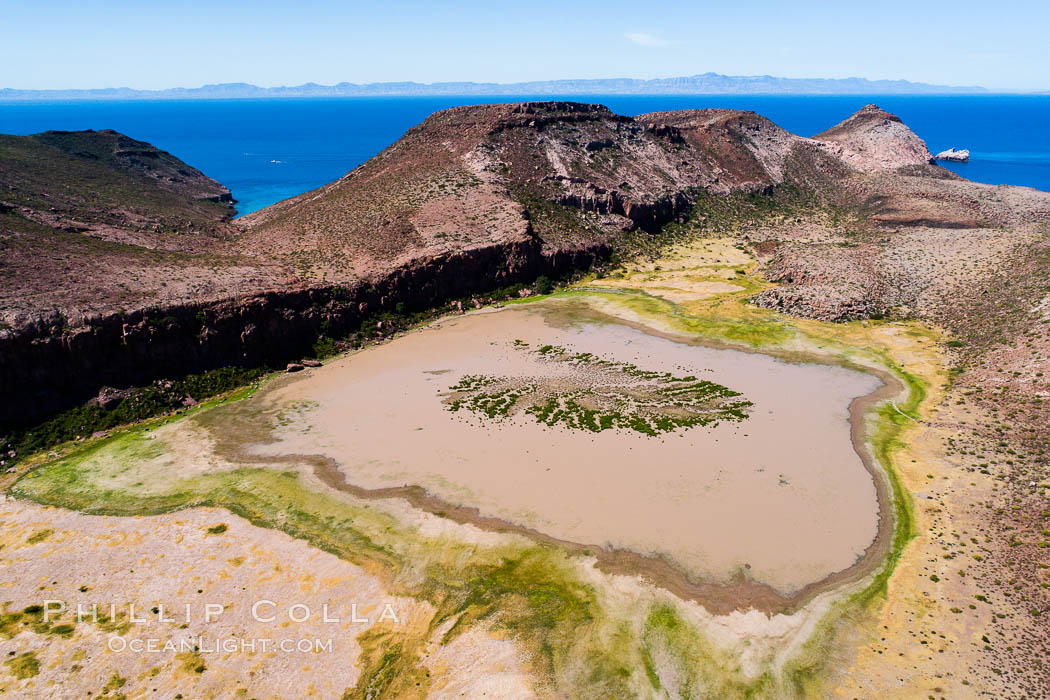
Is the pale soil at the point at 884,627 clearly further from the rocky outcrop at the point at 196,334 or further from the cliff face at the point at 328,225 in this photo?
the cliff face at the point at 328,225

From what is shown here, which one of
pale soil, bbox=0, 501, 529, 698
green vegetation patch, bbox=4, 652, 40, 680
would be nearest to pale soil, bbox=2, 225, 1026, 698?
pale soil, bbox=0, 501, 529, 698

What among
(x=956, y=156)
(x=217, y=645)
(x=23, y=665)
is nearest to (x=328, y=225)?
(x=217, y=645)

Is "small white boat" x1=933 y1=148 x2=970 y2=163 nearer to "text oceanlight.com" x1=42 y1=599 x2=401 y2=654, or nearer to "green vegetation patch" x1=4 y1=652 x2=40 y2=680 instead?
"text oceanlight.com" x1=42 y1=599 x2=401 y2=654

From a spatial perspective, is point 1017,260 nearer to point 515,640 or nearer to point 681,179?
point 681,179

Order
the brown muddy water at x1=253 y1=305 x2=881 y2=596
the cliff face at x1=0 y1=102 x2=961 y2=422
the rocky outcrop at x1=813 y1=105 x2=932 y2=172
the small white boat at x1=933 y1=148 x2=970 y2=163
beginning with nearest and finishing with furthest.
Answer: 1. the brown muddy water at x1=253 y1=305 x2=881 y2=596
2. the cliff face at x1=0 y1=102 x2=961 y2=422
3. the rocky outcrop at x1=813 y1=105 x2=932 y2=172
4. the small white boat at x1=933 y1=148 x2=970 y2=163

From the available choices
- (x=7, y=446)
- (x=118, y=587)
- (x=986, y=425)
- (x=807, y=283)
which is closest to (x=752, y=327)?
(x=807, y=283)
